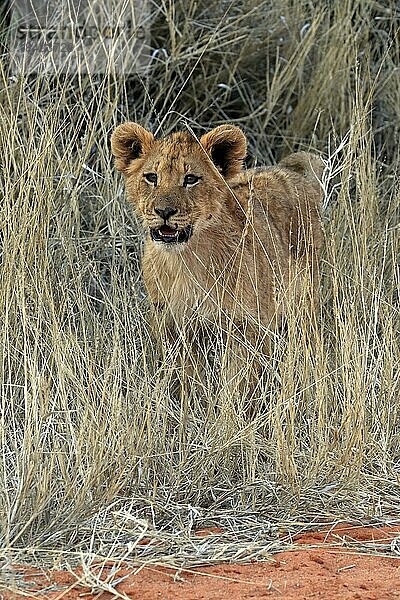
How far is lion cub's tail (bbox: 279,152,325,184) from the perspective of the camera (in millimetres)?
5590

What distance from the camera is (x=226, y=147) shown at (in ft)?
15.3

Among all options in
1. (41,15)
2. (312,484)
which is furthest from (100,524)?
(41,15)

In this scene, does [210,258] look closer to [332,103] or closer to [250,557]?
Result: [250,557]

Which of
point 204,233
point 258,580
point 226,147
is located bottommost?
point 258,580

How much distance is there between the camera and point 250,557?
3307 mm

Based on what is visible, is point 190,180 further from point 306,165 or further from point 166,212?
point 306,165

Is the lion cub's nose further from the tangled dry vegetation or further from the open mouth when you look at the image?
the tangled dry vegetation

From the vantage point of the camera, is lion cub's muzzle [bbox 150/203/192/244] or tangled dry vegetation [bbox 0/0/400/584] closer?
tangled dry vegetation [bbox 0/0/400/584]

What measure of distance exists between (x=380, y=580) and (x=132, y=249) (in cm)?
304

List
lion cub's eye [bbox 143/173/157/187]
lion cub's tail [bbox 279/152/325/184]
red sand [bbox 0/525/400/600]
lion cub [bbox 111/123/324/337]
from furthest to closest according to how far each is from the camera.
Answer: lion cub's tail [bbox 279/152/325/184]
lion cub's eye [bbox 143/173/157/187]
lion cub [bbox 111/123/324/337]
red sand [bbox 0/525/400/600]

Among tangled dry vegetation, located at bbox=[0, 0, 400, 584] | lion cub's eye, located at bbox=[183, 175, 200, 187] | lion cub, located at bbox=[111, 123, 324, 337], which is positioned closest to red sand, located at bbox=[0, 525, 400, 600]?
tangled dry vegetation, located at bbox=[0, 0, 400, 584]

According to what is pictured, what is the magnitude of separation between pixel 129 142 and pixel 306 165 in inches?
47.5

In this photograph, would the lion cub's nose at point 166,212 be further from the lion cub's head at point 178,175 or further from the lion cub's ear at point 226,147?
the lion cub's ear at point 226,147

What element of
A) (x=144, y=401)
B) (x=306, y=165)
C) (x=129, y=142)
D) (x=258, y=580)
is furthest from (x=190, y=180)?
(x=258, y=580)
